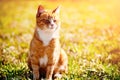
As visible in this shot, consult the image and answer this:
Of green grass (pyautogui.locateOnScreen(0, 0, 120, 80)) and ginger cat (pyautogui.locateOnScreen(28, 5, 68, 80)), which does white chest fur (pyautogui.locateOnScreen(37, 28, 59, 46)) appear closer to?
ginger cat (pyautogui.locateOnScreen(28, 5, 68, 80))

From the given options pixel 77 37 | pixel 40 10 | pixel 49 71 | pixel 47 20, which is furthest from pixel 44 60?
pixel 77 37

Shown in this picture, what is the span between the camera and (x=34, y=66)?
6.62 metres

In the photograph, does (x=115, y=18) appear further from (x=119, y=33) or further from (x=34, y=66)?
(x=34, y=66)

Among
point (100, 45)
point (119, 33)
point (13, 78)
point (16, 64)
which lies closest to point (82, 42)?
point (100, 45)

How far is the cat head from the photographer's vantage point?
6.41 m

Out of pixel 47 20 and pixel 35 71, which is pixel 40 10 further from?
pixel 35 71

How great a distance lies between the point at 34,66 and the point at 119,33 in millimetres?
3754

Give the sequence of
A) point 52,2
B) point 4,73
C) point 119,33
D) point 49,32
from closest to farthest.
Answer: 1. point 49,32
2. point 4,73
3. point 119,33
4. point 52,2

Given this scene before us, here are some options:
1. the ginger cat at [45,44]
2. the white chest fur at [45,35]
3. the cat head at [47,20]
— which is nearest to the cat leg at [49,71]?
the ginger cat at [45,44]

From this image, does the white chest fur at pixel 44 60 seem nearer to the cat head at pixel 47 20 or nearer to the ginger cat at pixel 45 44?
the ginger cat at pixel 45 44

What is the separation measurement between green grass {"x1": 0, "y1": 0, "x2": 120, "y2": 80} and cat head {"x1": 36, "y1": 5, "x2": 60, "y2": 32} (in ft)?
2.75

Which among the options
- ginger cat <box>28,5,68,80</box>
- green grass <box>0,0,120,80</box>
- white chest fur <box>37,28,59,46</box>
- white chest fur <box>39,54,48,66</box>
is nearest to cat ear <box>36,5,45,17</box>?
ginger cat <box>28,5,68,80</box>

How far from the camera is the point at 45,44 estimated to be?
21.3 feet

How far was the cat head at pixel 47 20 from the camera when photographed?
6410 millimetres
